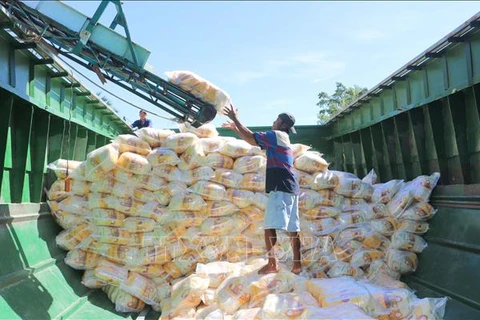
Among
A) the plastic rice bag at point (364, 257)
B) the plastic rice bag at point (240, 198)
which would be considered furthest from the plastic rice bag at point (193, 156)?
the plastic rice bag at point (364, 257)

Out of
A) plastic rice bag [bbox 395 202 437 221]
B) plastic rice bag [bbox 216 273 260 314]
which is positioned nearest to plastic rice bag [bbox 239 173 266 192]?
plastic rice bag [bbox 216 273 260 314]

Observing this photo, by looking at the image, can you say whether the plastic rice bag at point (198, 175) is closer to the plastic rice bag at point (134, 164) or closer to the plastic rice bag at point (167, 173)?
the plastic rice bag at point (167, 173)

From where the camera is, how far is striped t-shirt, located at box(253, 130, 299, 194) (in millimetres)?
3883

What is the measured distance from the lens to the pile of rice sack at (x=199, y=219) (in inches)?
157

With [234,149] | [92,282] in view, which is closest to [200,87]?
[234,149]

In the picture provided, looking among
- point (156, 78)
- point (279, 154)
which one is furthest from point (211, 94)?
point (279, 154)

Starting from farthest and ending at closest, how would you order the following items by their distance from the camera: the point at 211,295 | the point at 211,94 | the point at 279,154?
the point at 211,94
the point at 279,154
the point at 211,295

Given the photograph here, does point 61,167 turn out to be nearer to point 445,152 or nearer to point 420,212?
point 420,212

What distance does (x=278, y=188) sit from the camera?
3.86 meters

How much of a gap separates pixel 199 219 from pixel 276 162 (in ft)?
2.86

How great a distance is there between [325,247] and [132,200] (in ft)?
5.96

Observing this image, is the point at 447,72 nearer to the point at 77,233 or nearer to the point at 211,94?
the point at 211,94

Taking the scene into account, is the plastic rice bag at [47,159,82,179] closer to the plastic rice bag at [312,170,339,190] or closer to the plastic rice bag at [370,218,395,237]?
the plastic rice bag at [312,170,339,190]

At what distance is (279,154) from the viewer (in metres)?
3.92
